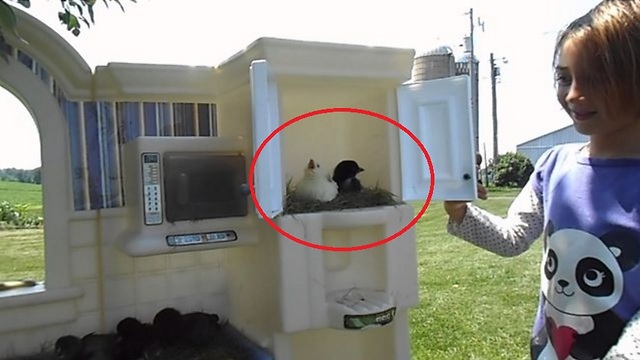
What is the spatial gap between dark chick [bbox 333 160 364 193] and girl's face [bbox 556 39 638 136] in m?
0.86

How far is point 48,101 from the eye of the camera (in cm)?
164

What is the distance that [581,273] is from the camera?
91 centimetres

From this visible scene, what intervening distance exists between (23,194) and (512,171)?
1019 centimetres

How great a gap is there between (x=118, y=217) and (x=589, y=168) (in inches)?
54.0

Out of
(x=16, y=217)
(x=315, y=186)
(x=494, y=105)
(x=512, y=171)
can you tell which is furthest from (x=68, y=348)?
(x=494, y=105)

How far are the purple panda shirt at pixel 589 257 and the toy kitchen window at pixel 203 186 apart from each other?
3.03 feet

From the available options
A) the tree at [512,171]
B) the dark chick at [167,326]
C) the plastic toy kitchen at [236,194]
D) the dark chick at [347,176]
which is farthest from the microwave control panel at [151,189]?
the tree at [512,171]

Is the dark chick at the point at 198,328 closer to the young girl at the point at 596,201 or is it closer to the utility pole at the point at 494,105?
the young girl at the point at 596,201

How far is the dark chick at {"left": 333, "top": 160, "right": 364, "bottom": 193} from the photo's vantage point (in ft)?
5.66

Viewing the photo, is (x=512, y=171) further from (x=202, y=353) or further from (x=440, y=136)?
(x=202, y=353)

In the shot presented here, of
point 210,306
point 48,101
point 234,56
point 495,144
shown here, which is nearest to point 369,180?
point 234,56

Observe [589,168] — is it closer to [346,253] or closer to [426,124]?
[426,124]

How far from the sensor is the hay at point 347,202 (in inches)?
63.1

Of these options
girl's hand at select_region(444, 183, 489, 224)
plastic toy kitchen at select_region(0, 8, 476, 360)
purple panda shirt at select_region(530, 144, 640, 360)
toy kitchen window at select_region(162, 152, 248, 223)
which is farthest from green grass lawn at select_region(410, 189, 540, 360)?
purple panda shirt at select_region(530, 144, 640, 360)
